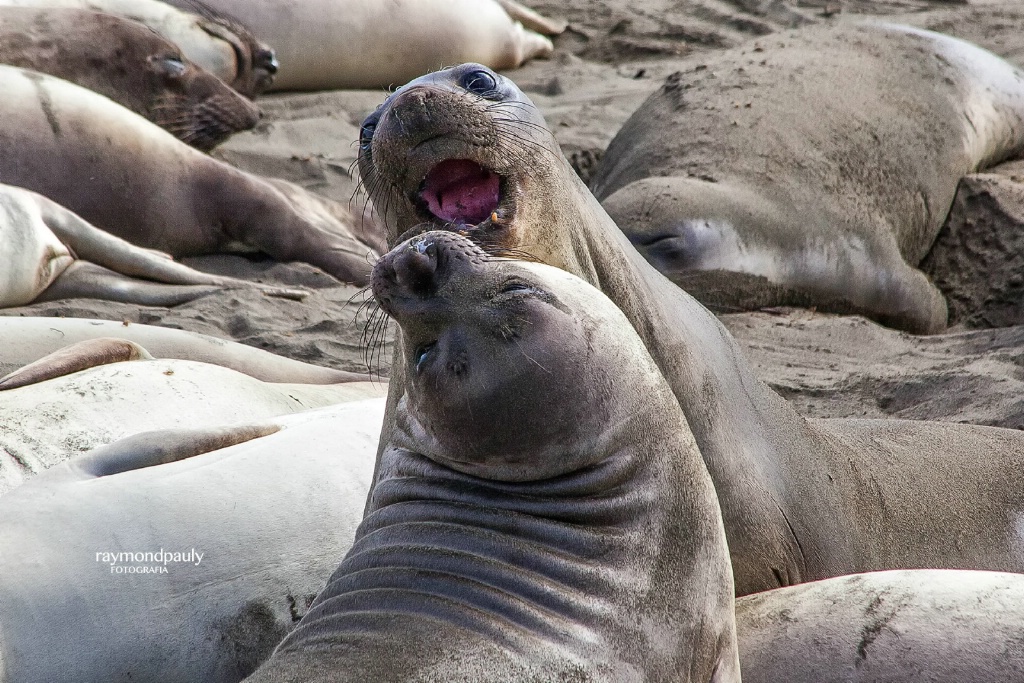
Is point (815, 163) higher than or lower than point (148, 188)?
higher

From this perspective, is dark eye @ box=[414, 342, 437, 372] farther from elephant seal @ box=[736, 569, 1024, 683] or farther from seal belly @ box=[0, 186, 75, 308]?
seal belly @ box=[0, 186, 75, 308]

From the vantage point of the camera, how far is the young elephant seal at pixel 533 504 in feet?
7.09

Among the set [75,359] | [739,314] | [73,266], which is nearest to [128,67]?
[73,266]

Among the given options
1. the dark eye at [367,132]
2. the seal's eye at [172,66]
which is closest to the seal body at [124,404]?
the dark eye at [367,132]

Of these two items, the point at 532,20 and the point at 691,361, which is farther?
the point at 532,20

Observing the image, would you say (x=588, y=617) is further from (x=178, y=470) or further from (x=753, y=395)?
(x=178, y=470)

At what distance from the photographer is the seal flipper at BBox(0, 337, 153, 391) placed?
12.8ft

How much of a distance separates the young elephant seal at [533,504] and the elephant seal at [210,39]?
17.4 ft

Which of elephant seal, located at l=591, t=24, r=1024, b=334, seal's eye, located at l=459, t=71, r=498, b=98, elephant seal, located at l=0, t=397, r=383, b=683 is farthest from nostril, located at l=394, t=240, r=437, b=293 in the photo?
elephant seal, located at l=591, t=24, r=1024, b=334

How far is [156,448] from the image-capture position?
3.39m

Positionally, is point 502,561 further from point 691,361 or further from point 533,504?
point 691,361

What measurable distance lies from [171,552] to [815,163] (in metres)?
3.78

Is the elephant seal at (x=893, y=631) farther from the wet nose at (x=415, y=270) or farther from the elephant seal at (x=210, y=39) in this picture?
the elephant seal at (x=210, y=39)

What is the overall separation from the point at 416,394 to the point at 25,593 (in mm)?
1029
